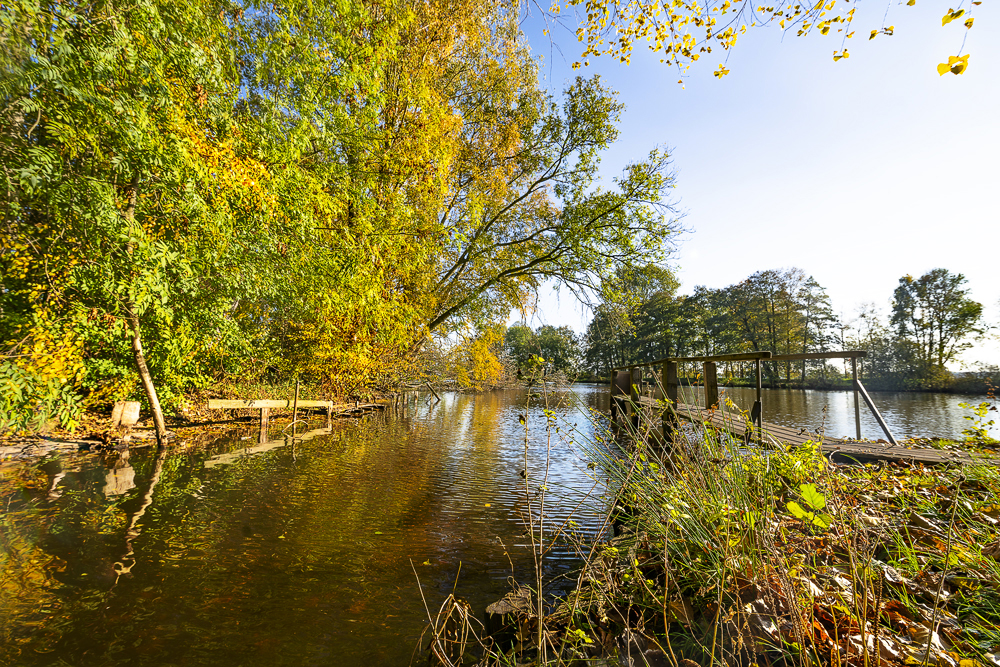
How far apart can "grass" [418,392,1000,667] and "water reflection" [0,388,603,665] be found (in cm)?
67

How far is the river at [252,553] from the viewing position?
2639 mm

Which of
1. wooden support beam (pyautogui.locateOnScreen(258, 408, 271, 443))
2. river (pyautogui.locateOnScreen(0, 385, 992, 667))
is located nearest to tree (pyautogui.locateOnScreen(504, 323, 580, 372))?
river (pyautogui.locateOnScreen(0, 385, 992, 667))

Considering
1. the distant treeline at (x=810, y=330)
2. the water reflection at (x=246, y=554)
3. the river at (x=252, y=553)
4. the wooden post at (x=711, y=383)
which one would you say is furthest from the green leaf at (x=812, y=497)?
the distant treeline at (x=810, y=330)

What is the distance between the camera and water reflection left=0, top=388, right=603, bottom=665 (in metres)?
2.64

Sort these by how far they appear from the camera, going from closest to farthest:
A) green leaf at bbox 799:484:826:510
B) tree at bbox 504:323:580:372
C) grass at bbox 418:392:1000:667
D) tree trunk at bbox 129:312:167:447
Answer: green leaf at bbox 799:484:826:510
grass at bbox 418:392:1000:667
tree at bbox 504:323:580:372
tree trunk at bbox 129:312:167:447

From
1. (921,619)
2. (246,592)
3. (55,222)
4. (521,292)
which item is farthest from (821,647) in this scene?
(521,292)

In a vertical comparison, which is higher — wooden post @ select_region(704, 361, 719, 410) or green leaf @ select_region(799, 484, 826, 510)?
wooden post @ select_region(704, 361, 719, 410)

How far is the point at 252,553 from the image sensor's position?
3.86m

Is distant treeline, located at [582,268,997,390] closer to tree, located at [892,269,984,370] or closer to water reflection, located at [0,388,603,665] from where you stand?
tree, located at [892,269,984,370]

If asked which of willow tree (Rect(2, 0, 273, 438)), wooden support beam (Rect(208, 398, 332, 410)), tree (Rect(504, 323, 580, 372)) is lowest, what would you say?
wooden support beam (Rect(208, 398, 332, 410))

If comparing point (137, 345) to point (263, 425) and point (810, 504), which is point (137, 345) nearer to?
point (263, 425)

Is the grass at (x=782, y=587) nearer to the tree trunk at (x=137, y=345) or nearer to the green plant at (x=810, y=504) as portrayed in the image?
the green plant at (x=810, y=504)

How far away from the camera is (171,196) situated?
6949mm

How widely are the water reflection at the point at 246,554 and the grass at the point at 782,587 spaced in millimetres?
669
